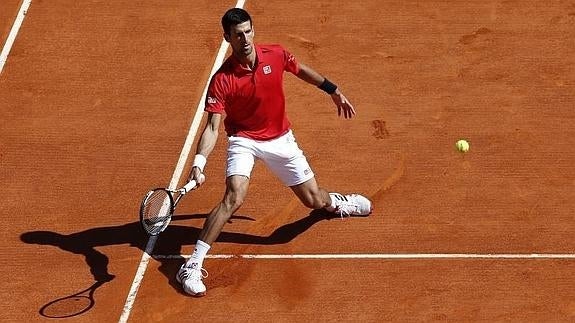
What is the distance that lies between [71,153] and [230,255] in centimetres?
231

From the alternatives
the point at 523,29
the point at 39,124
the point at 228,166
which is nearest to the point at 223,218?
the point at 228,166

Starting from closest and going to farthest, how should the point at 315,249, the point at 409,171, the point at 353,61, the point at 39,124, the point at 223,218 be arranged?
the point at 223,218 < the point at 315,249 < the point at 409,171 < the point at 39,124 < the point at 353,61

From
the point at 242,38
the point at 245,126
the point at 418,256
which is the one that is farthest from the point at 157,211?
the point at 418,256

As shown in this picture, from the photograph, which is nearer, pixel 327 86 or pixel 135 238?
pixel 327 86

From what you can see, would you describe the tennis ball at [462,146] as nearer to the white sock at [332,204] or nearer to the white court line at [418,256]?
the white court line at [418,256]

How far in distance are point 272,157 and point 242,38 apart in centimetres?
122

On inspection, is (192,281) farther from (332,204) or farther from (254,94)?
(254,94)

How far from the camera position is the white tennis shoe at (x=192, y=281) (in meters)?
9.40

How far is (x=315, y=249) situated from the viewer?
9.98 meters

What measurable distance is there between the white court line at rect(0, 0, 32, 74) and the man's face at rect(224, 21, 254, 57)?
434cm

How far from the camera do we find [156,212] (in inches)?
368

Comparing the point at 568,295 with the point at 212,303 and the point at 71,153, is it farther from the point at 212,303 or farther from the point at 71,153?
the point at 71,153

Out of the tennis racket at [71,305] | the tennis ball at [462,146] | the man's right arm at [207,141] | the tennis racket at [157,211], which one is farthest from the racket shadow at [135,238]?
the tennis ball at [462,146]

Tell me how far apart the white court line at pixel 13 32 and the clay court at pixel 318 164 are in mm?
68
